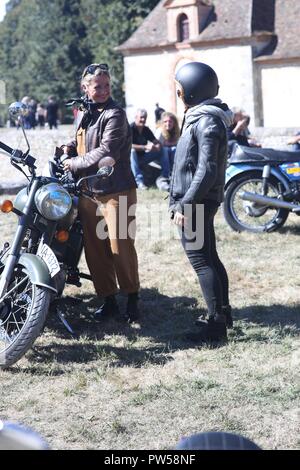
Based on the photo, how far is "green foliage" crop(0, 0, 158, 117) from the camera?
2002 inches

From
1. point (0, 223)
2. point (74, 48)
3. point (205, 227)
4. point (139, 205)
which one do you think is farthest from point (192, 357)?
point (74, 48)

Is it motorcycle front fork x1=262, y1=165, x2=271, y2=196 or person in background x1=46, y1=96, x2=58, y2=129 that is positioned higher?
motorcycle front fork x1=262, y1=165, x2=271, y2=196

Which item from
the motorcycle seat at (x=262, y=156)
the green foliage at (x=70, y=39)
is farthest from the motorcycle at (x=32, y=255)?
the green foliage at (x=70, y=39)

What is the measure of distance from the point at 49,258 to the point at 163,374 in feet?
3.20

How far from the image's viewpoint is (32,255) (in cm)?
500

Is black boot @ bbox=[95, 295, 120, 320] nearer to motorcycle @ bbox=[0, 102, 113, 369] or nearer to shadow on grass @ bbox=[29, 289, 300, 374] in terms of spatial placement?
shadow on grass @ bbox=[29, 289, 300, 374]

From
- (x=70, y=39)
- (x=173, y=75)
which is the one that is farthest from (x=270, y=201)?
(x=70, y=39)

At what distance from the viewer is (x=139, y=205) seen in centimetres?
1111

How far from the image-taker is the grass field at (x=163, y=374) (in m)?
3.96

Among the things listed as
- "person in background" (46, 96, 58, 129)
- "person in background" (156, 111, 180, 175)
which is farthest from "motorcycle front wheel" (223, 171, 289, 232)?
"person in background" (46, 96, 58, 129)

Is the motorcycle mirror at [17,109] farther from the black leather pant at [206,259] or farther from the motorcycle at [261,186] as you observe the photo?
the motorcycle at [261,186]

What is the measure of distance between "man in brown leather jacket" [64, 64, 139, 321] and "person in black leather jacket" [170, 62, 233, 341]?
1.62 feet

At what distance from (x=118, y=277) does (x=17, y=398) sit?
60.9 inches
